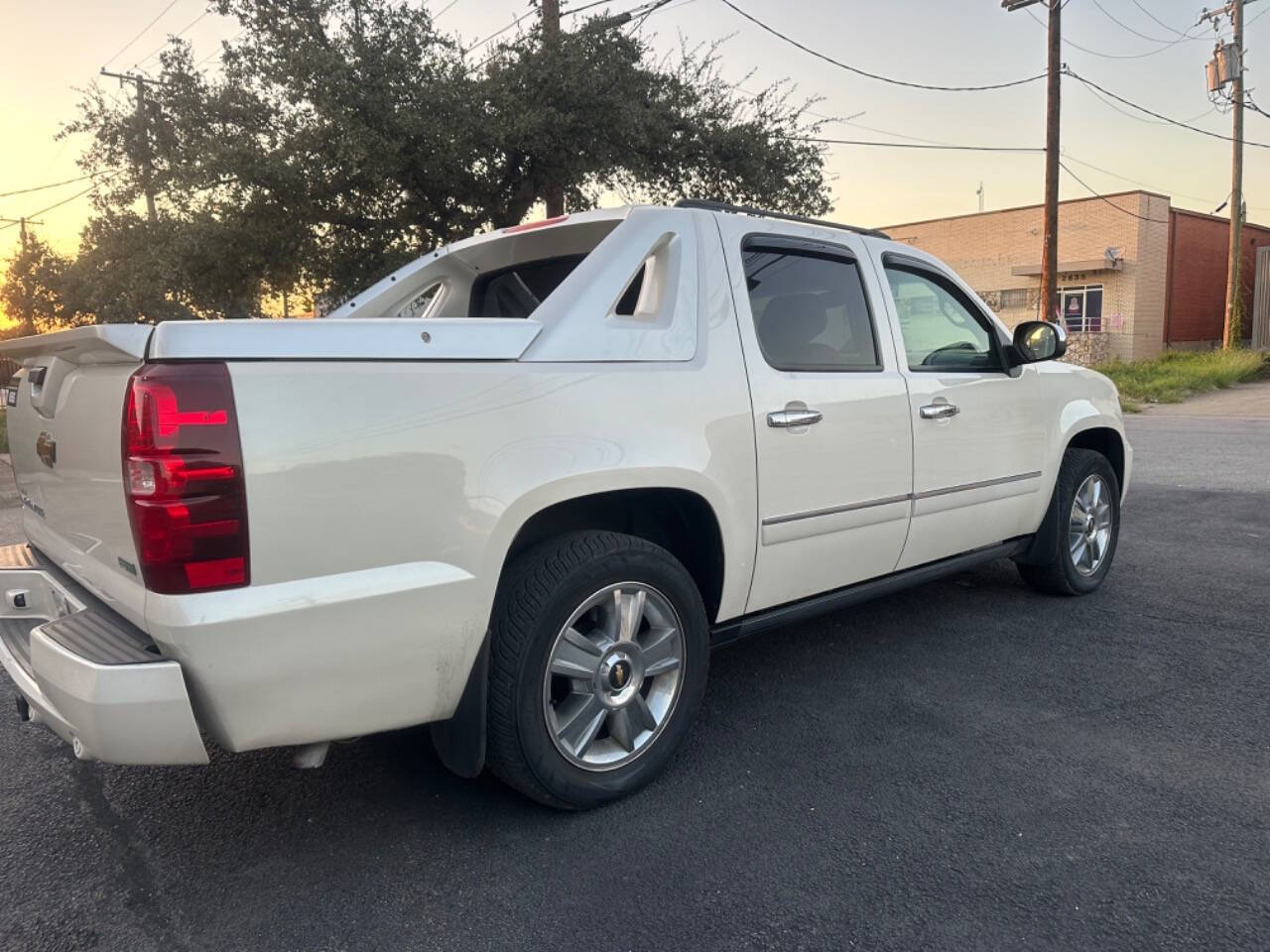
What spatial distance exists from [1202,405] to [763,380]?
1993 cm

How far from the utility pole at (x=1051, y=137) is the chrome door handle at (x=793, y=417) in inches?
733

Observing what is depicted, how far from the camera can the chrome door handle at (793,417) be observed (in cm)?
322

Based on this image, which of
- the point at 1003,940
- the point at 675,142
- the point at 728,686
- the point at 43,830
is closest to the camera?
the point at 1003,940

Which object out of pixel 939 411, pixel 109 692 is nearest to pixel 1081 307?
pixel 939 411

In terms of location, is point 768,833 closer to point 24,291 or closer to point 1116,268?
point 1116,268

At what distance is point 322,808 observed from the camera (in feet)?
9.56

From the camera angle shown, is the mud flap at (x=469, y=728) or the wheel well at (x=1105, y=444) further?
the wheel well at (x=1105, y=444)

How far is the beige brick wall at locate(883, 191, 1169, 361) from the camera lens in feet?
95.0

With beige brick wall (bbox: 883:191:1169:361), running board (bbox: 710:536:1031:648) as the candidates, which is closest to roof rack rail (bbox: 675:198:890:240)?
running board (bbox: 710:536:1031:648)

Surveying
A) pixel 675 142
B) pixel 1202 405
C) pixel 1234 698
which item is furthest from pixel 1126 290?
pixel 1234 698

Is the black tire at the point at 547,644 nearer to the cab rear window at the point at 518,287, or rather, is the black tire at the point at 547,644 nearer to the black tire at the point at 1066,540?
the cab rear window at the point at 518,287

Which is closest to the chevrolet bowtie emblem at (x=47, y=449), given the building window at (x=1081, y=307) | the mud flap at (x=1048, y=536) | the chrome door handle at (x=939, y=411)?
the chrome door handle at (x=939, y=411)

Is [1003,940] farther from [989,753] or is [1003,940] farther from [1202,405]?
[1202,405]

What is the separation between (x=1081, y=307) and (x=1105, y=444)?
1134 inches
